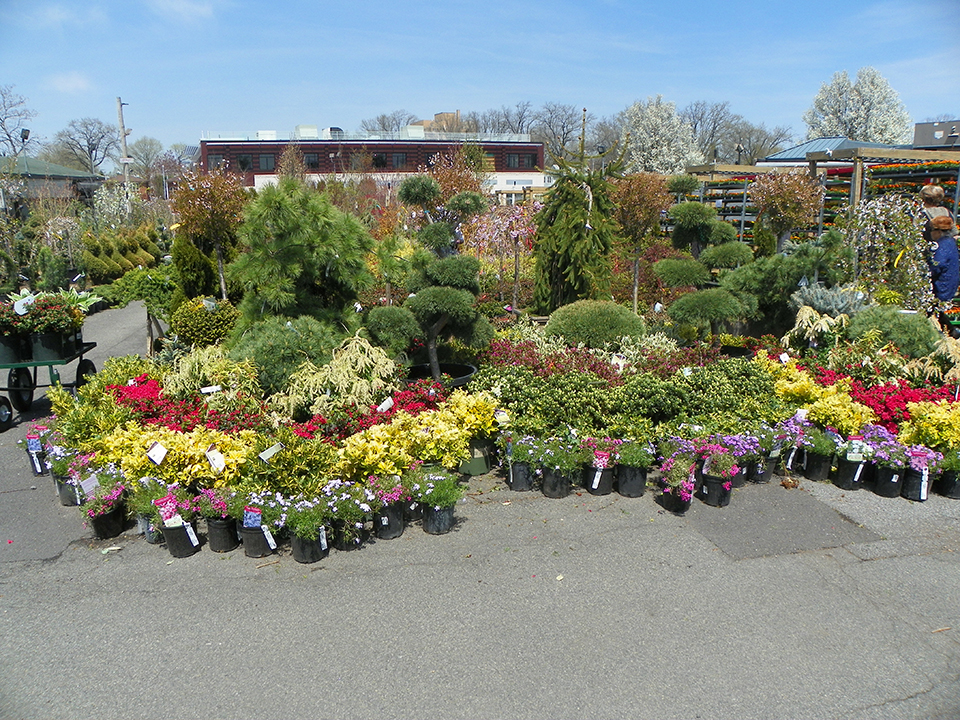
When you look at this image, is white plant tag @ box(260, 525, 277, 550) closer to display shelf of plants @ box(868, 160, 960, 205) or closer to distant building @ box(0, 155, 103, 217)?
display shelf of plants @ box(868, 160, 960, 205)

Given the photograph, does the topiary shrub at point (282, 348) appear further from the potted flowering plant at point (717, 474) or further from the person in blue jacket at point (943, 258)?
the person in blue jacket at point (943, 258)

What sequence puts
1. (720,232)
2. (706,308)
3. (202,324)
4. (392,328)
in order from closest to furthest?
(392,328), (706,308), (202,324), (720,232)

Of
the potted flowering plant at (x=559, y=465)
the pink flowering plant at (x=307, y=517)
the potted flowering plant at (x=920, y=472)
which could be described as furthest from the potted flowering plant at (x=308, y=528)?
the potted flowering plant at (x=920, y=472)

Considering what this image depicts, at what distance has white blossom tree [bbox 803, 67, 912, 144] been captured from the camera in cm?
4628

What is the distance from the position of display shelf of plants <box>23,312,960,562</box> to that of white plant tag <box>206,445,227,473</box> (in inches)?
0.5

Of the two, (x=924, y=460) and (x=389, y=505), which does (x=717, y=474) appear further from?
(x=389, y=505)


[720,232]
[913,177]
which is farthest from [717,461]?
[913,177]

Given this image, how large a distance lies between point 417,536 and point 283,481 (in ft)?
3.27

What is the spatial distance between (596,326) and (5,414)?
6493 mm

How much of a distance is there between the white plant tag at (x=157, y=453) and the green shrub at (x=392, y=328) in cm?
218

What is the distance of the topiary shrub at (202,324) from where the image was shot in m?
8.62

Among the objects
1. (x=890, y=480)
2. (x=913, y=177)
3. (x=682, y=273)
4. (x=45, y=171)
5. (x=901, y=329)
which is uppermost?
(x=45, y=171)

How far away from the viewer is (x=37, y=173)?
96.4 ft

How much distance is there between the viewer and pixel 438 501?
175 inches
